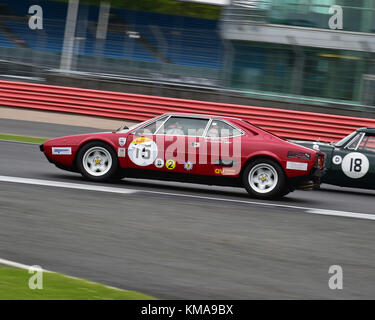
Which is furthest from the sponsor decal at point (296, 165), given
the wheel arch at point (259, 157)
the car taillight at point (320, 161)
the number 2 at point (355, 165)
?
the number 2 at point (355, 165)

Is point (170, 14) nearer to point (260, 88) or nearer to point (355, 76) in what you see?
point (260, 88)

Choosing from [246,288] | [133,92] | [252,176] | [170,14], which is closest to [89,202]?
[252,176]

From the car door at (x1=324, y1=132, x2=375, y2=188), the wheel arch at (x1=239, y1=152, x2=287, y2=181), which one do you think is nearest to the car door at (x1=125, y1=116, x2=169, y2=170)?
the wheel arch at (x1=239, y1=152, x2=287, y2=181)

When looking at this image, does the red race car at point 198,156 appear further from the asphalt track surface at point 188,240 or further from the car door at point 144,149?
the asphalt track surface at point 188,240

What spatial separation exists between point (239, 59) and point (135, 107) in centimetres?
405

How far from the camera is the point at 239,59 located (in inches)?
846

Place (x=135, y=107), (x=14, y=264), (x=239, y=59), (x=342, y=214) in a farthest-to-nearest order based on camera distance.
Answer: (x=239, y=59) < (x=135, y=107) < (x=342, y=214) < (x=14, y=264)

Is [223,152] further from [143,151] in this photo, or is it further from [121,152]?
[121,152]

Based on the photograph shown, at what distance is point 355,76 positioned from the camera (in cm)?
2048

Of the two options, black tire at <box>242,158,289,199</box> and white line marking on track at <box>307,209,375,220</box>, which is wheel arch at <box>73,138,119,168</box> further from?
white line marking on track at <box>307,209,375,220</box>

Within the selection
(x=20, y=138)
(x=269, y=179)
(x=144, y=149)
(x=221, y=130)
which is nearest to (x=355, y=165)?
(x=269, y=179)

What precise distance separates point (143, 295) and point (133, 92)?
16821 mm

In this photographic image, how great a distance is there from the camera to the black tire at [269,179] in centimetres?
969

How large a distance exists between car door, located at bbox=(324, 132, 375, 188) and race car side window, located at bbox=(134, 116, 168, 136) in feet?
11.4
